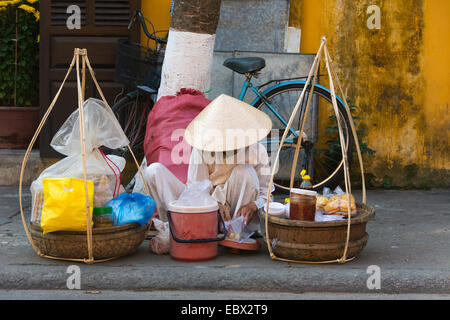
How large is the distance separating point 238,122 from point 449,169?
3.43 m

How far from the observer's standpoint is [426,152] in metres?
6.48

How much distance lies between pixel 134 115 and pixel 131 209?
226cm

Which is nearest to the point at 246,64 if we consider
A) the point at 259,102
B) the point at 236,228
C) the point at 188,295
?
the point at 259,102

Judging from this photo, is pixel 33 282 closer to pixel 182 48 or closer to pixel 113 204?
pixel 113 204

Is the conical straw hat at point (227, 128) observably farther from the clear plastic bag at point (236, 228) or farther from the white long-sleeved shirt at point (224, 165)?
the clear plastic bag at point (236, 228)

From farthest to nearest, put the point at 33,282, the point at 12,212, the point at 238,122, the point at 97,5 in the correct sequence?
1. the point at 97,5
2. the point at 12,212
3. the point at 238,122
4. the point at 33,282

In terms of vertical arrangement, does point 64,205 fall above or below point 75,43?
below

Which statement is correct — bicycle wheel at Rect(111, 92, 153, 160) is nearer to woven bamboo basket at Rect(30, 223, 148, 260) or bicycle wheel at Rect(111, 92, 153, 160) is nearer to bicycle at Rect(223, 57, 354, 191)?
bicycle at Rect(223, 57, 354, 191)

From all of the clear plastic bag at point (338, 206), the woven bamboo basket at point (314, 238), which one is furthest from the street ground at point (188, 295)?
the clear plastic bag at point (338, 206)

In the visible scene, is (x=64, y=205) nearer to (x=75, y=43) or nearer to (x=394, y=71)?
(x=75, y=43)

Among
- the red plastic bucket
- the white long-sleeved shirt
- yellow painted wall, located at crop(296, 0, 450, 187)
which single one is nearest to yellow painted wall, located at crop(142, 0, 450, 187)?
yellow painted wall, located at crop(296, 0, 450, 187)

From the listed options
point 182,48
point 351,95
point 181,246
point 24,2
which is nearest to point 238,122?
point 181,246

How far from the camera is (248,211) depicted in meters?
3.97

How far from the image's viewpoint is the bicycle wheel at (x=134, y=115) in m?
5.79
